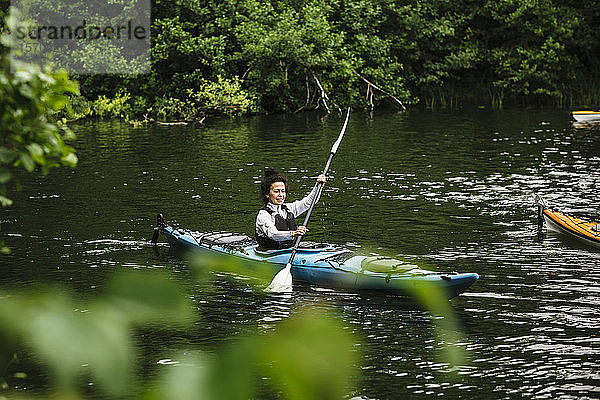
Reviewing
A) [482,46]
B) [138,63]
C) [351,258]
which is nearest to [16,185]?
[351,258]

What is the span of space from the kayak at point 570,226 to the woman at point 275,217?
12.0 feet

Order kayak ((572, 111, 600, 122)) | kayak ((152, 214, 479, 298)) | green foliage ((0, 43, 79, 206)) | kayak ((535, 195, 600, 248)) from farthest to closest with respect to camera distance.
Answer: kayak ((572, 111, 600, 122)), kayak ((535, 195, 600, 248)), kayak ((152, 214, 479, 298)), green foliage ((0, 43, 79, 206))

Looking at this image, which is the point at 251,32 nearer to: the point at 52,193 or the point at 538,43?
the point at 538,43

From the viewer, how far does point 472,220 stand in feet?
41.0

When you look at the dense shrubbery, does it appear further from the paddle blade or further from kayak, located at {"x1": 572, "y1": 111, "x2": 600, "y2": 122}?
the paddle blade

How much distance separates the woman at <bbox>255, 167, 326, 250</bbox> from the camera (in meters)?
9.21

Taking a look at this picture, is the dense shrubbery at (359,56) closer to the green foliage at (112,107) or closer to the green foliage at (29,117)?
the green foliage at (112,107)

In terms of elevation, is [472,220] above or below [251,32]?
below

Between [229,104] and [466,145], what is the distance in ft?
35.1

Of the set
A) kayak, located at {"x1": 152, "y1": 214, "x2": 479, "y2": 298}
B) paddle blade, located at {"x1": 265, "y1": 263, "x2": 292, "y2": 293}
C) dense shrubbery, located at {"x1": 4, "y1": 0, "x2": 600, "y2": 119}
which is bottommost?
paddle blade, located at {"x1": 265, "y1": 263, "x2": 292, "y2": 293}

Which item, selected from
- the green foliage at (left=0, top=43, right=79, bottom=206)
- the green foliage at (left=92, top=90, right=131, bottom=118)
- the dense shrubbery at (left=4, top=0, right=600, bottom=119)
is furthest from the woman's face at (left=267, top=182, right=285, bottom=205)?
the green foliage at (left=92, top=90, right=131, bottom=118)

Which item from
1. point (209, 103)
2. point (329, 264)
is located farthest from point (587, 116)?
point (329, 264)

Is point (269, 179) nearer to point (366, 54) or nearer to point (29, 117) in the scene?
point (29, 117)

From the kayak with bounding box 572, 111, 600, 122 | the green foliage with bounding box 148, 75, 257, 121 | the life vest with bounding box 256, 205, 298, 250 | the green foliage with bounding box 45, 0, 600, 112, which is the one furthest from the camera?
the green foliage with bounding box 45, 0, 600, 112
